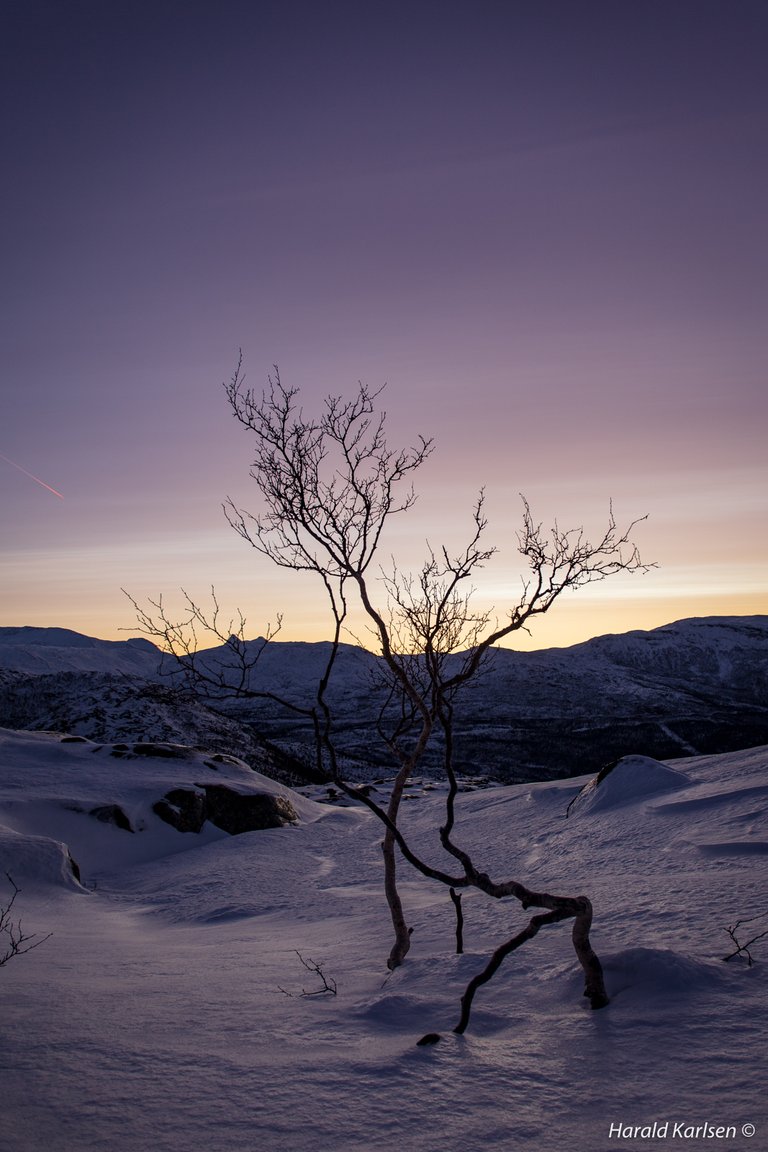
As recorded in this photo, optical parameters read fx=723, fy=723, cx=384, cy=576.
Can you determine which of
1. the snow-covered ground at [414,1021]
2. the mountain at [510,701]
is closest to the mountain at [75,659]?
the mountain at [510,701]

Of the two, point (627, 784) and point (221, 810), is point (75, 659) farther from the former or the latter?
point (627, 784)

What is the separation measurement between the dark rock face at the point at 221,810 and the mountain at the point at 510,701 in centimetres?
341

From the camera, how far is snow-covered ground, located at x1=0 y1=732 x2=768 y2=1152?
3.27m

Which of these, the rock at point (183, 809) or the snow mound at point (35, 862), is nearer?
the snow mound at point (35, 862)

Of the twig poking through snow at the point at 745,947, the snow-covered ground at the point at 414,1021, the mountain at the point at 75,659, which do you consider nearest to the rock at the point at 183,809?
the snow-covered ground at the point at 414,1021

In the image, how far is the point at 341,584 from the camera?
747 cm

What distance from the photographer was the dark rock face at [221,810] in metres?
19.2

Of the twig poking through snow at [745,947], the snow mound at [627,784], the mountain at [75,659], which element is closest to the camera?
the twig poking through snow at [745,947]

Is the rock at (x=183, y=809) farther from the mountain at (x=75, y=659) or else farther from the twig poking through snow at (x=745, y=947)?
the mountain at (x=75, y=659)

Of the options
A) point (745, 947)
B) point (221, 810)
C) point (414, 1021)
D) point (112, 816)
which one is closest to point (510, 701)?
point (221, 810)

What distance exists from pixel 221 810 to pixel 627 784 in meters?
11.4

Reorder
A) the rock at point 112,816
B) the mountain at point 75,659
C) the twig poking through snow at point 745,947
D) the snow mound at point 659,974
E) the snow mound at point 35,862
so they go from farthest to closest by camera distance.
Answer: the mountain at point 75,659
the rock at point 112,816
the snow mound at point 35,862
the twig poking through snow at point 745,947
the snow mound at point 659,974

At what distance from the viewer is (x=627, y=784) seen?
1452 cm

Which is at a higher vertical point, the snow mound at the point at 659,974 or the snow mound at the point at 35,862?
the snow mound at the point at 659,974
